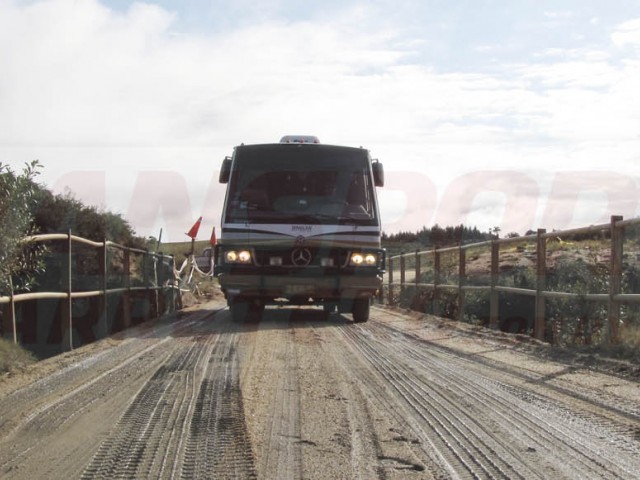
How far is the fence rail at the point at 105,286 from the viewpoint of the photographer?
27.2 ft

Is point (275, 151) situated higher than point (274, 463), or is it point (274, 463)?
point (275, 151)

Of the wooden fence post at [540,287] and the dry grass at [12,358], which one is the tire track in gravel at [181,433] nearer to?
the dry grass at [12,358]

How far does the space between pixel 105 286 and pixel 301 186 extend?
352 centimetres

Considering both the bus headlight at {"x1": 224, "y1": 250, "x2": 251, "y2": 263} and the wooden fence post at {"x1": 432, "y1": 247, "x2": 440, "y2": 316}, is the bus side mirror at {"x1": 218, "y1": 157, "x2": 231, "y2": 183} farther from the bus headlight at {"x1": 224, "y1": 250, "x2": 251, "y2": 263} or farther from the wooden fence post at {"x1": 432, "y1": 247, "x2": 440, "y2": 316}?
the wooden fence post at {"x1": 432, "y1": 247, "x2": 440, "y2": 316}

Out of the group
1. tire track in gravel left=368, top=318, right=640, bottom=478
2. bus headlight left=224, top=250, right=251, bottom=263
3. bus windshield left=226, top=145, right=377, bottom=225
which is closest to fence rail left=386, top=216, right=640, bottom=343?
tire track in gravel left=368, top=318, right=640, bottom=478

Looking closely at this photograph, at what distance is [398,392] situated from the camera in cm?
611

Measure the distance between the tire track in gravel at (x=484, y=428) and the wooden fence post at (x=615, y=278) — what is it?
2049mm

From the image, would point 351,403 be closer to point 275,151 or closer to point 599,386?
point 599,386

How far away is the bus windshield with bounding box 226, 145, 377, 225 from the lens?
12258 millimetres

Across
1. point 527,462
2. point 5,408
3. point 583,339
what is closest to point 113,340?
point 5,408

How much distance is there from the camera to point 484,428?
195 inches

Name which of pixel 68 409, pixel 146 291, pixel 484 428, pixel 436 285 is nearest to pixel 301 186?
pixel 146 291

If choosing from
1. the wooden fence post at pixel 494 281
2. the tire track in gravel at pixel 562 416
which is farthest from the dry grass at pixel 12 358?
the wooden fence post at pixel 494 281

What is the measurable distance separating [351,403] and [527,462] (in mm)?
1714
